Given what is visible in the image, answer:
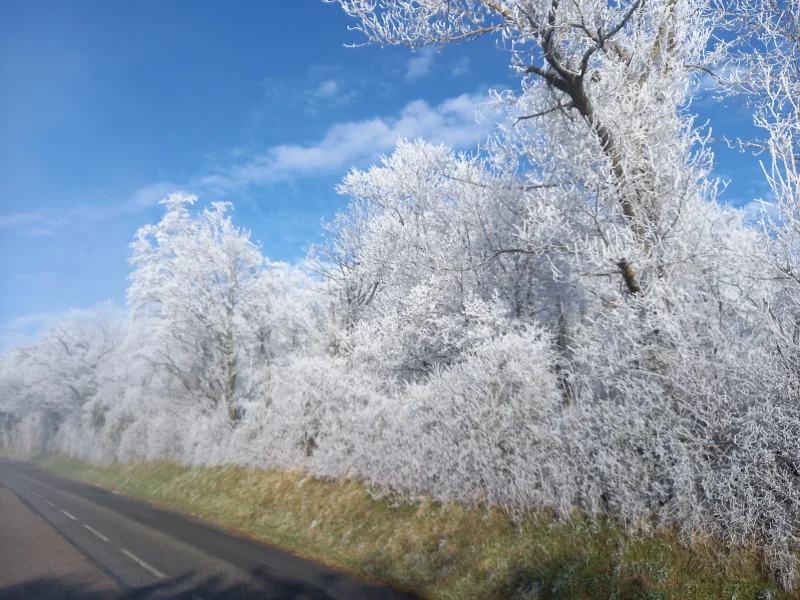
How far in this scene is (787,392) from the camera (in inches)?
231

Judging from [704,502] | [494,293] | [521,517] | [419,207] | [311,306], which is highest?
[419,207]

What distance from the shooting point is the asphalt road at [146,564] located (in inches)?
301

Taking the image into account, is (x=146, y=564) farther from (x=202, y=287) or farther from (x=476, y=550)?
(x=202, y=287)

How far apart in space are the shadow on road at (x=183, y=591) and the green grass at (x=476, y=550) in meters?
1.10

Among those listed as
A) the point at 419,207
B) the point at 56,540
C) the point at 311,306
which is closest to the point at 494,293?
A: the point at 419,207

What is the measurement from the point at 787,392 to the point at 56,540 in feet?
44.8

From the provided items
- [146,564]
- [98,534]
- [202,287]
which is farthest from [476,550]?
[202,287]

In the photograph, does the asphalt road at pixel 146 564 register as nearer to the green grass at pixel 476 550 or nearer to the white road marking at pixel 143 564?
the white road marking at pixel 143 564

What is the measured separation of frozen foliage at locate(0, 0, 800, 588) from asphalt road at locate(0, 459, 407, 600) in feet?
10.1

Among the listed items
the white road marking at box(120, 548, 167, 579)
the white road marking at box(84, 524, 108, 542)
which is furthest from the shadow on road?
the white road marking at box(84, 524, 108, 542)

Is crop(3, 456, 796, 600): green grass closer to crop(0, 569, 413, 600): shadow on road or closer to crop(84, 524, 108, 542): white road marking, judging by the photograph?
crop(0, 569, 413, 600): shadow on road

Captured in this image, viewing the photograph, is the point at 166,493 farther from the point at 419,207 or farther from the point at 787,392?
the point at 787,392

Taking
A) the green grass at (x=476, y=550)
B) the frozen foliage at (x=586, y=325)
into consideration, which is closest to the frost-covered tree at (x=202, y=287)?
the frozen foliage at (x=586, y=325)

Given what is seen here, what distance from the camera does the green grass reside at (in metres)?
5.96
